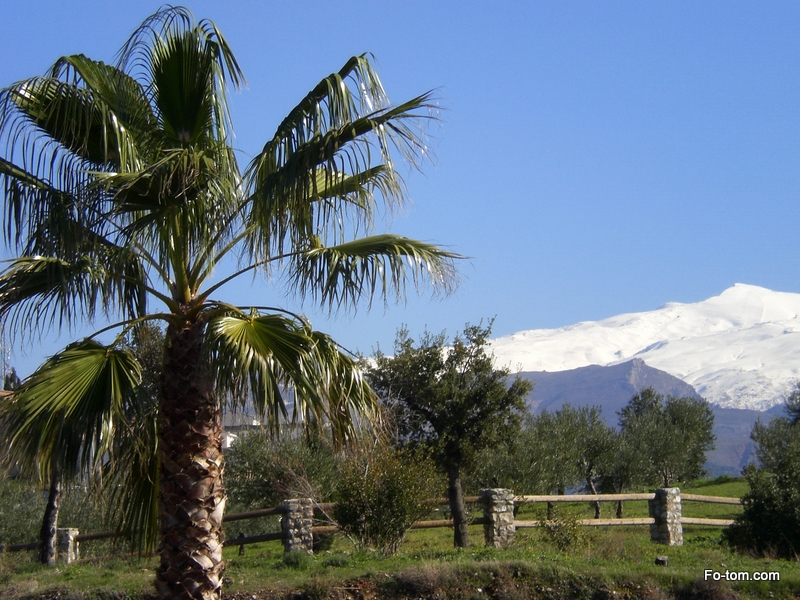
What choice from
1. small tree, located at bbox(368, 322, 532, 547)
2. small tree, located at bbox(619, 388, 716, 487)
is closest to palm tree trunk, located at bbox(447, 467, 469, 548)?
small tree, located at bbox(368, 322, 532, 547)

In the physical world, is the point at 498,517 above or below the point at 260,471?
below

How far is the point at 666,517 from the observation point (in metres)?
17.3

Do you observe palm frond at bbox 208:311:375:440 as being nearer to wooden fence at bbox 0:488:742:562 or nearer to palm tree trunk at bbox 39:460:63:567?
wooden fence at bbox 0:488:742:562

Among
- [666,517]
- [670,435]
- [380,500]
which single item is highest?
[380,500]

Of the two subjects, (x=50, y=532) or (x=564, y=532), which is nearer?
(x=50, y=532)

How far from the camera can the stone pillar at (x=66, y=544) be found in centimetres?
1504

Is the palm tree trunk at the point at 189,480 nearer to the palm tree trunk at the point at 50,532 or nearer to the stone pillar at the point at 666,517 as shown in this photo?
the palm tree trunk at the point at 50,532

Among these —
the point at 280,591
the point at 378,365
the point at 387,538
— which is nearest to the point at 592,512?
the point at 378,365

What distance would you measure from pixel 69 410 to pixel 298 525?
29.2ft

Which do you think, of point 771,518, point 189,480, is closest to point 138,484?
point 189,480

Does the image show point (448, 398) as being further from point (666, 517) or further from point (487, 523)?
point (666, 517)

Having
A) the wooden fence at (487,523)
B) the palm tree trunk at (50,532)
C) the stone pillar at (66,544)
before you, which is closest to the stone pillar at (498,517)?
the wooden fence at (487,523)

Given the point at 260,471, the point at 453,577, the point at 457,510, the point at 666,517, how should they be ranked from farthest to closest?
the point at 260,471 < the point at 457,510 < the point at 666,517 < the point at 453,577

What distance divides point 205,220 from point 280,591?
613 cm
